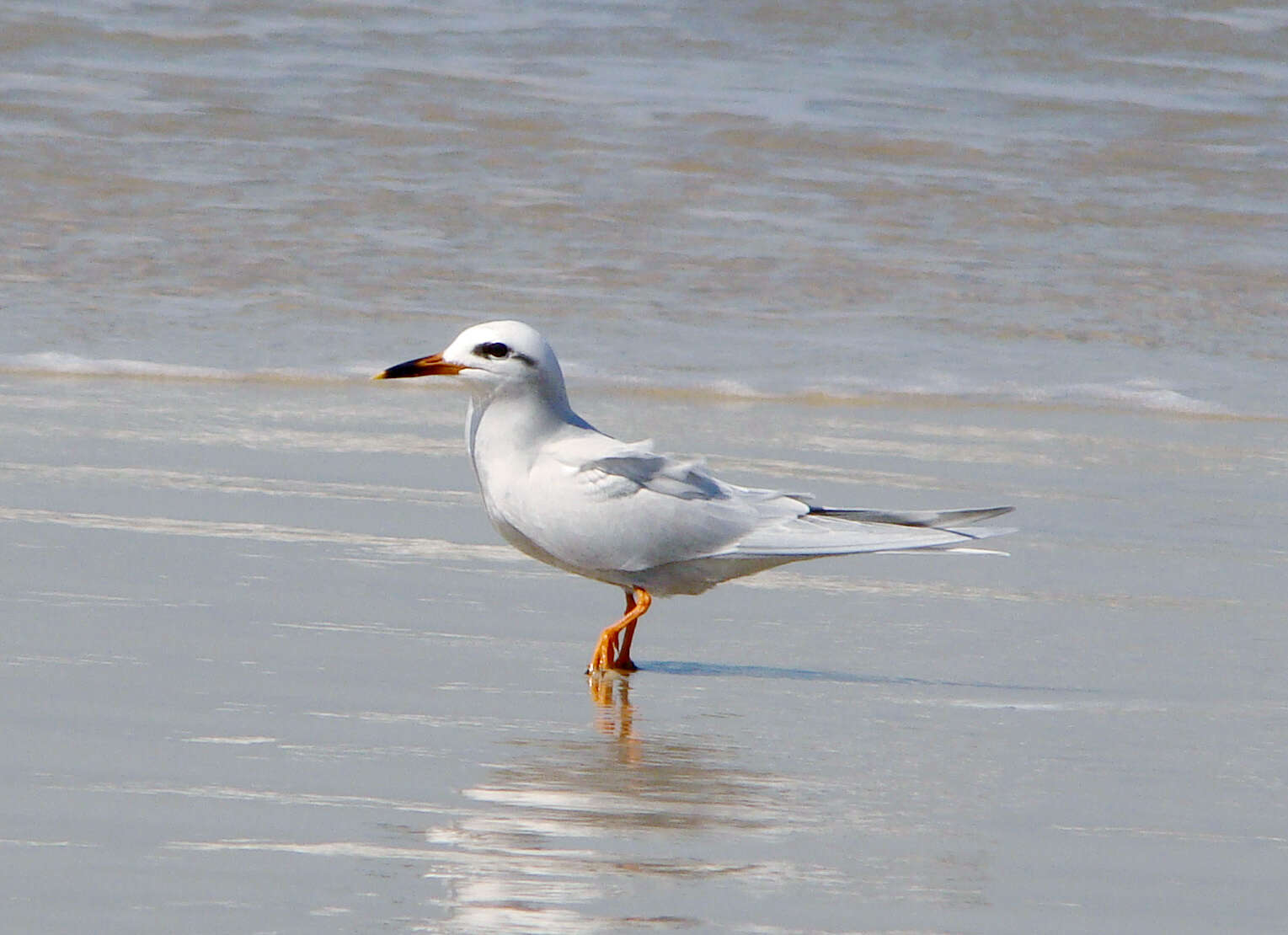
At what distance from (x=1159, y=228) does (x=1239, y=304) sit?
1359mm

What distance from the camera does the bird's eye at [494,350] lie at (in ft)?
10.6

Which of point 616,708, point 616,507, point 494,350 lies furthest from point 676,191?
point 616,708

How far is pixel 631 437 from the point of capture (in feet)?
16.5

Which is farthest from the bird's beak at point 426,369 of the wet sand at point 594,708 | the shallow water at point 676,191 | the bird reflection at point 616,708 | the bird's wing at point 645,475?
the shallow water at point 676,191

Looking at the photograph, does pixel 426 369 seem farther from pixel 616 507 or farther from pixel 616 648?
pixel 616 648

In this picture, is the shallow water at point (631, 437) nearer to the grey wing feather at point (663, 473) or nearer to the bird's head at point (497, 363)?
the grey wing feather at point (663, 473)

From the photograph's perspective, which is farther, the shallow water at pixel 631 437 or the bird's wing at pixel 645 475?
the bird's wing at pixel 645 475

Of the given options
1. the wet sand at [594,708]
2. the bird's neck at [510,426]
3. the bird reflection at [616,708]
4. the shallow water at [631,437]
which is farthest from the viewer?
the bird's neck at [510,426]

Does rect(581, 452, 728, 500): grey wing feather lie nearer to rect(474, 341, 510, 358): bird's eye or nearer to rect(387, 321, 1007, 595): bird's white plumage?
rect(387, 321, 1007, 595): bird's white plumage

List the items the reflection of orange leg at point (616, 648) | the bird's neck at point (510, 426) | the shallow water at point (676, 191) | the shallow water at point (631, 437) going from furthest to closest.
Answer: the shallow water at point (676, 191)
the bird's neck at point (510, 426)
the reflection of orange leg at point (616, 648)
the shallow water at point (631, 437)

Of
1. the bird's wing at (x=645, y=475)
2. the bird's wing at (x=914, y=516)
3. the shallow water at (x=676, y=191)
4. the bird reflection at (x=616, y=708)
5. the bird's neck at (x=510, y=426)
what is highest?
the shallow water at (x=676, y=191)

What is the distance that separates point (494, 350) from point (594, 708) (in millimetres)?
636

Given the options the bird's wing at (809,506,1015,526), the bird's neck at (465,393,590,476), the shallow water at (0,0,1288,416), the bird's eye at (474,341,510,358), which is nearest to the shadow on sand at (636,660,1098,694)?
the bird's wing at (809,506,1015,526)

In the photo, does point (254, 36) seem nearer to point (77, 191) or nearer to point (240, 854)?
point (77, 191)
